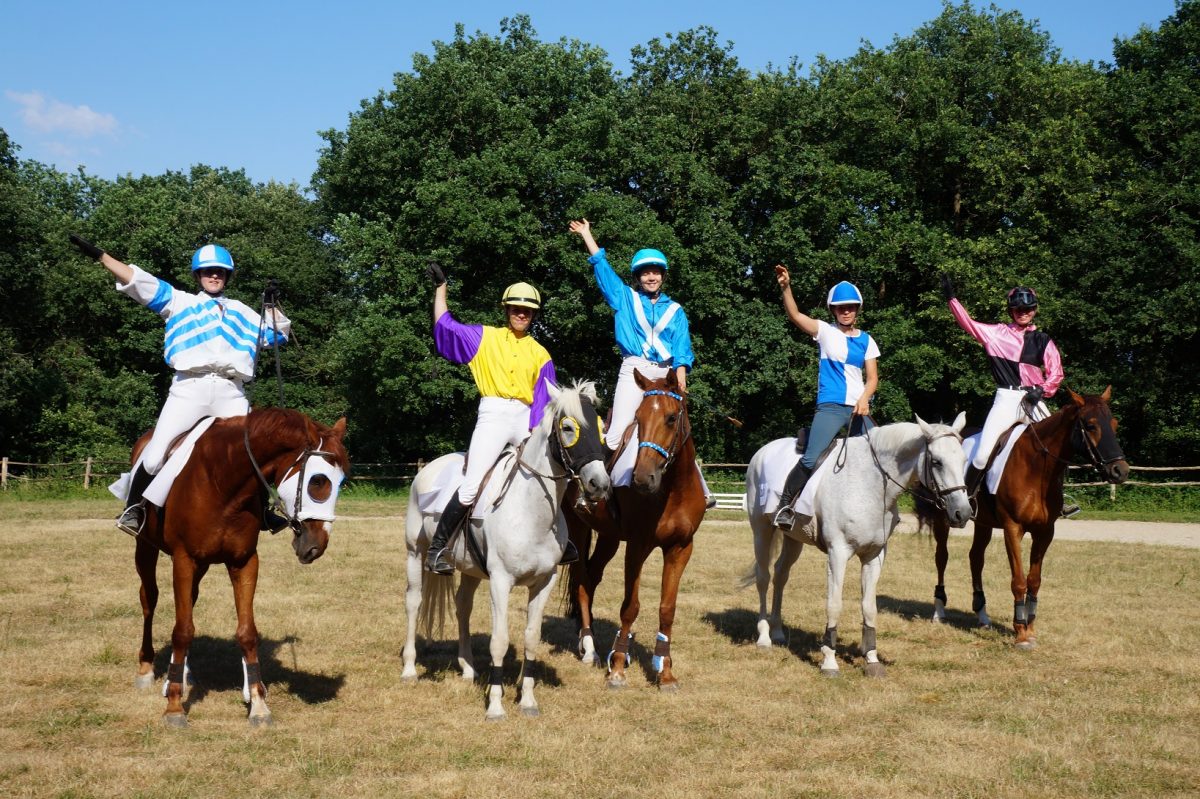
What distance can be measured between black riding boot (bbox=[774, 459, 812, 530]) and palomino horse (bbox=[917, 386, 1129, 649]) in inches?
62.8

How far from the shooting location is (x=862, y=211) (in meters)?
38.3

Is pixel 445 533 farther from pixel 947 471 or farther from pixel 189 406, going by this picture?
pixel 947 471

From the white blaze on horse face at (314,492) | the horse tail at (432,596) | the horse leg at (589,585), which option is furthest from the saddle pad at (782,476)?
the white blaze on horse face at (314,492)

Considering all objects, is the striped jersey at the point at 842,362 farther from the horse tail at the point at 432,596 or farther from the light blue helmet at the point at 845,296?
the horse tail at the point at 432,596

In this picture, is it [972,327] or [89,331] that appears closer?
[972,327]

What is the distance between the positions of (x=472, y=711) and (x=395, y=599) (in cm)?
546

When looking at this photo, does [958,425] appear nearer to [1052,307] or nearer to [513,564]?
[513,564]

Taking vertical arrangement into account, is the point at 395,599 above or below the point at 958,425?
below

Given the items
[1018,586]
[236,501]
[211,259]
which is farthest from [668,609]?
[211,259]

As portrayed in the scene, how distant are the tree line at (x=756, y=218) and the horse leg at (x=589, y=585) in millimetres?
23096

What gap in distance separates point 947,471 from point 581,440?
398 centimetres

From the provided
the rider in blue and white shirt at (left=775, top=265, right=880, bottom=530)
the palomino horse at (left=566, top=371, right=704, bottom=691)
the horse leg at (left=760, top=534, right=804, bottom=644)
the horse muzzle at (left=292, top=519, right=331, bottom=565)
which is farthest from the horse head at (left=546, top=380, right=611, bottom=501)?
the horse leg at (left=760, top=534, right=804, bottom=644)

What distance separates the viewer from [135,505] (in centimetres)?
791

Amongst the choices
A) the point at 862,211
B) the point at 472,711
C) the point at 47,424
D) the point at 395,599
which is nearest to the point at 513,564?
the point at 472,711
